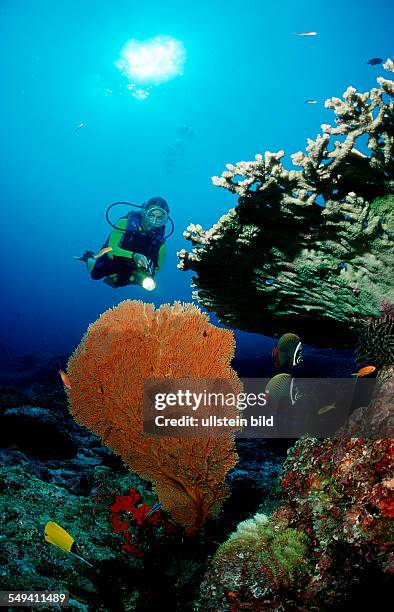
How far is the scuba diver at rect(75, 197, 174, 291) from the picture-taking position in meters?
6.61

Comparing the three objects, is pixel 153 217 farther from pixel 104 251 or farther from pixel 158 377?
pixel 158 377

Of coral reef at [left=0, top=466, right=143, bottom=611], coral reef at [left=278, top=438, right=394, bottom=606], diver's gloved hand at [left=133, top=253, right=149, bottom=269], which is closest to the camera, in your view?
coral reef at [left=278, top=438, right=394, bottom=606]

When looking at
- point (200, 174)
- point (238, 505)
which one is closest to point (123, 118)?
point (200, 174)

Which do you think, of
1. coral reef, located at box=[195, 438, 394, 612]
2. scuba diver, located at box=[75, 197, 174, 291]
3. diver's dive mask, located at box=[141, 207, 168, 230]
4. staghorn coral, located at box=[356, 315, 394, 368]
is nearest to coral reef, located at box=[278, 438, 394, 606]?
coral reef, located at box=[195, 438, 394, 612]

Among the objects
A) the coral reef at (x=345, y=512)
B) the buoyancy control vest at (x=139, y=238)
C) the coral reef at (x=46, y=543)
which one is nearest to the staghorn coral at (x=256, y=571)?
the coral reef at (x=345, y=512)

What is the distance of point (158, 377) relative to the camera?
139 inches

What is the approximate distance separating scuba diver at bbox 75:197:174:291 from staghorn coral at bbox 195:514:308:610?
15.4 feet

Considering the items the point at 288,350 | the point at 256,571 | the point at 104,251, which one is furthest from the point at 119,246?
the point at 256,571

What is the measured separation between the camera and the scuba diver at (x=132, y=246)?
6605 millimetres

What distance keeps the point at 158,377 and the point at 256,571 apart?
5.96 feet

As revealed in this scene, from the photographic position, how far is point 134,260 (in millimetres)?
6199

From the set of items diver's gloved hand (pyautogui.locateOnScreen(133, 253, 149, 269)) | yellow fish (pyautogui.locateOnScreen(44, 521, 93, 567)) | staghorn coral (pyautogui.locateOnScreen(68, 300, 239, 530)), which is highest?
diver's gloved hand (pyautogui.locateOnScreen(133, 253, 149, 269))

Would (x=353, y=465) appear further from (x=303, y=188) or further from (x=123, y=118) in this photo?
(x=123, y=118)

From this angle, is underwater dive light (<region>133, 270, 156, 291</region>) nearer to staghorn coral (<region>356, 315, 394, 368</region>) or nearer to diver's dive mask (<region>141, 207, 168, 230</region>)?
diver's dive mask (<region>141, 207, 168, 230</region>)
